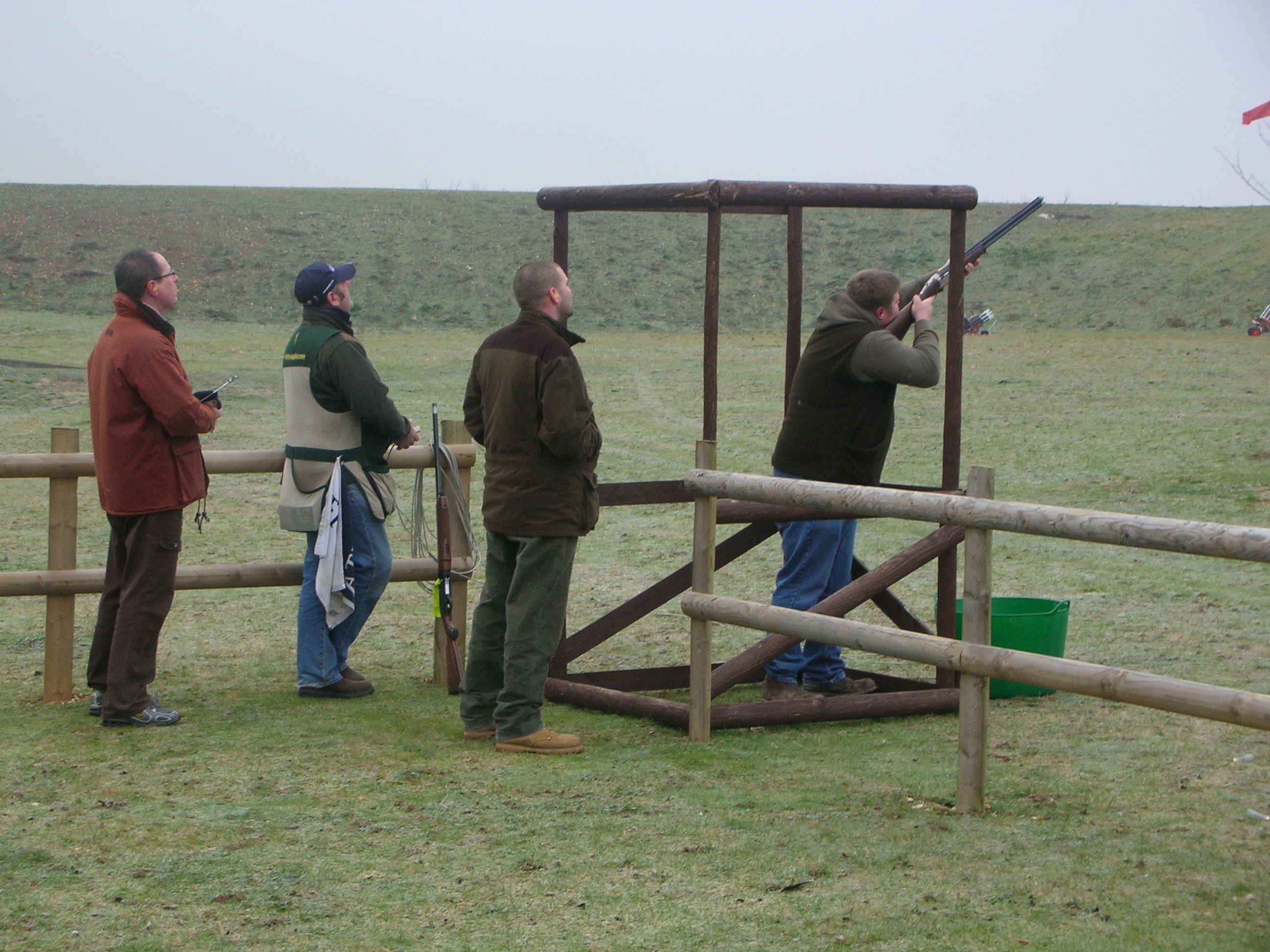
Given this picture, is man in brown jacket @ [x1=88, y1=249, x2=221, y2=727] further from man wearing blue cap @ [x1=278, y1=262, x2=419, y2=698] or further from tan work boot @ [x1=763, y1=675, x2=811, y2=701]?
tan work boot @ [x1=763, y1=675, x2=811, y2=701]

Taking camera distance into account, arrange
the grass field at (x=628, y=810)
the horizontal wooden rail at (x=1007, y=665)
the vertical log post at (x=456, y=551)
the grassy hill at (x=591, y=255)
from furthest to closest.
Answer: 1. the grassy hill at (x=591, y=255)
2. the vertical log post at (x=456, y=551)
3. the horizontal wooden rail at (x=1007, y=665)
4. the grass field at (x=628, y=810)

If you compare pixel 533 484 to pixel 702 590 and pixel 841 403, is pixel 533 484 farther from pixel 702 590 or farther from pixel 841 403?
pixel 841 403

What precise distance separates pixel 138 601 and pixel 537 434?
1774mm

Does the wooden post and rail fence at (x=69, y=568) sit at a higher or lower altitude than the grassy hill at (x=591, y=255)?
lower

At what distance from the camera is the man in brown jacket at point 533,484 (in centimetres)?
493

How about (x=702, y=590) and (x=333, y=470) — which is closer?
(x=702, y=590)

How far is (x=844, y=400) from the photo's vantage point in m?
5.78

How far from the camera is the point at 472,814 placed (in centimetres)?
438

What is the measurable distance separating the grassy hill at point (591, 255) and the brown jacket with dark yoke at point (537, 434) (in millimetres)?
28276

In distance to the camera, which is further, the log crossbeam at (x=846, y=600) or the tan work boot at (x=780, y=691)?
the tan work boot at (x=780, y=691)

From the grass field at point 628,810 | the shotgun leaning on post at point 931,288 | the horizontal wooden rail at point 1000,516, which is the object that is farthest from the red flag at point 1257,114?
the horizontal wooden rail at point 1000,516

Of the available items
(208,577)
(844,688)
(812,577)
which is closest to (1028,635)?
(844,688)

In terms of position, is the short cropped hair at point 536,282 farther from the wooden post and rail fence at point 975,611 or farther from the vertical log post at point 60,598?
the vertical log post at point 60,598

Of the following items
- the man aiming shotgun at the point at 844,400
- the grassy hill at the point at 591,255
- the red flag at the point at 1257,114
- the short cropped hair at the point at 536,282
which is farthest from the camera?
the grassy hill at the point at 591,255
